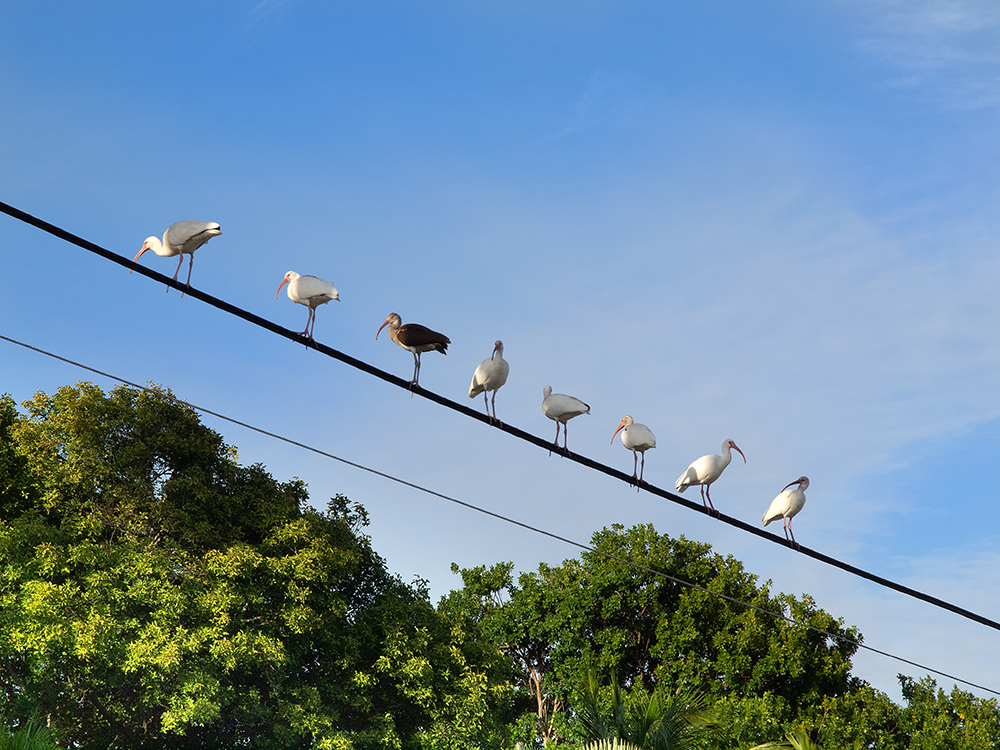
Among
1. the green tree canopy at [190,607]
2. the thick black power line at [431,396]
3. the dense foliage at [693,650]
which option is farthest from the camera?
the dense foliage at [693,650]

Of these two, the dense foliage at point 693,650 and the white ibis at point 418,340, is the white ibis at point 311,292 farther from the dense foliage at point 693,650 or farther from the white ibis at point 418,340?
the dense foliage at point 693,650

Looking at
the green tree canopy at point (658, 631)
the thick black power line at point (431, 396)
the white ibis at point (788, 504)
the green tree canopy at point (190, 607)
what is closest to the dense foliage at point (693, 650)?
the green tree canopy at point (658, 631)

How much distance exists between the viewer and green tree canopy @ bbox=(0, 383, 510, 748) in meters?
20.0

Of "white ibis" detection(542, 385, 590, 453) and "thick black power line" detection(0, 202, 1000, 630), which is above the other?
"white ibis" detection(542, 385, 590, 453)

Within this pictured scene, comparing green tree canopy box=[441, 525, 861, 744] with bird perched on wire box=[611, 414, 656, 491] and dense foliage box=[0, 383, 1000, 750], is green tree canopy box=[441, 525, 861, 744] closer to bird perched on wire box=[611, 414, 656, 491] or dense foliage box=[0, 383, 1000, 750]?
dense foliage box=[0, 383, 1000, 750]

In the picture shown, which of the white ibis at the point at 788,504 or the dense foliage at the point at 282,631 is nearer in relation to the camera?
the white ibis at the point at 788,504

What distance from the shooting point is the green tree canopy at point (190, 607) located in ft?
65.6

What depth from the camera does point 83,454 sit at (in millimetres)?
22266

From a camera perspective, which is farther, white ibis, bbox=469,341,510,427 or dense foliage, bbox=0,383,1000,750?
dense foliage, bbox=0,383,1000,750

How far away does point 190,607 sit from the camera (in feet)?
68.3

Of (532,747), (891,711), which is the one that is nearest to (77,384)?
(532,747)

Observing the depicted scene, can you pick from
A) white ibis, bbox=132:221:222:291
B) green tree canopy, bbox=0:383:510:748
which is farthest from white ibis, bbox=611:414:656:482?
green tree canopy, bbox=0:383:510:748

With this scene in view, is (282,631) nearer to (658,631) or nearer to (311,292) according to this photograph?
(658,631)

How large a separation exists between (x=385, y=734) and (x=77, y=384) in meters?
10.6
